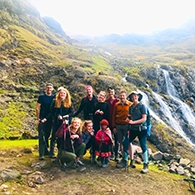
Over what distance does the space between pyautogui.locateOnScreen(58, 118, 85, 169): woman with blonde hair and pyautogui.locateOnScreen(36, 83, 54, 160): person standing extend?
1.28 metres

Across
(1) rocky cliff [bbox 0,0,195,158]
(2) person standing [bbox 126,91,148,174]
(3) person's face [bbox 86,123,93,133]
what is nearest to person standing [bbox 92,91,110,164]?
(3) person's face [bbox 86,123,93,133]

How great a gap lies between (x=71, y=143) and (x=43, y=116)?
195cm

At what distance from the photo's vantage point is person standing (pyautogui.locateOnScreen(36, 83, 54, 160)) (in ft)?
34.7

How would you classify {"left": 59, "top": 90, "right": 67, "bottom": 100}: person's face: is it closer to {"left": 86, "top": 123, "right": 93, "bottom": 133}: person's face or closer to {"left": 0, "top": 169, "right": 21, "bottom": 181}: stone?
{"left": 86, "top": 123, "right": 93, "bottom": 133}: person's face

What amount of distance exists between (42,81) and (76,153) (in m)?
17.8

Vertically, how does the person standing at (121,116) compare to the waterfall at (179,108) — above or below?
above

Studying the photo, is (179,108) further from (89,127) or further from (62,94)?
(62,94)

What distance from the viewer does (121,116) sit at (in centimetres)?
1052

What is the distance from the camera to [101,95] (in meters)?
10.6

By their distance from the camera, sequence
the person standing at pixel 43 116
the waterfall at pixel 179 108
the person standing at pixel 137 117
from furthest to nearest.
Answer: the waterfall at pixel 179 108
the person standing at pixel 43 116
the person standing at pixel 137 117

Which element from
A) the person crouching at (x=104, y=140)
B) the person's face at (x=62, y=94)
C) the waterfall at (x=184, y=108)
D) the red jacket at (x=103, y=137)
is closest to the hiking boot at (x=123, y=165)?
the person crouching at (x=104, y=140)

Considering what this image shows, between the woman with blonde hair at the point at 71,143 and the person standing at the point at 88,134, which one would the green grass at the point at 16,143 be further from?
the person standing at the point at 88,134

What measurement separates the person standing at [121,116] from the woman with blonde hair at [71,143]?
174 centimetres

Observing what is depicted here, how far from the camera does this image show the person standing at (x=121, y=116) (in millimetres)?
10453
